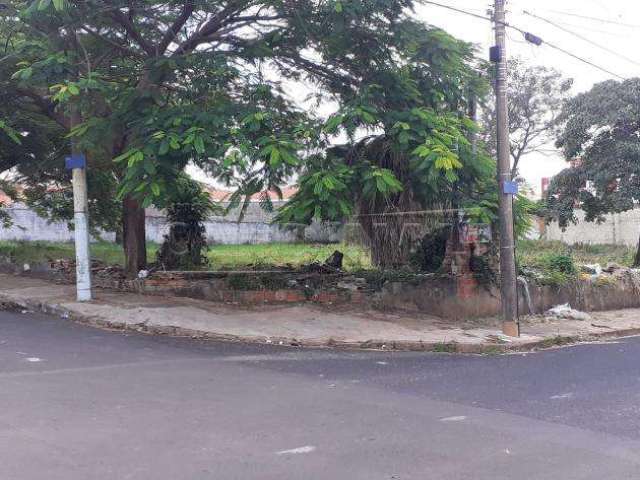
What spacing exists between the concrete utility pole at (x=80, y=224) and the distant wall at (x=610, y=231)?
2374 centimetres

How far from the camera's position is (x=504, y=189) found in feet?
37.4

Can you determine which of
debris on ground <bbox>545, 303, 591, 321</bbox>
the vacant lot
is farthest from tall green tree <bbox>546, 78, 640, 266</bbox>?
debris on ground <bbox>545, 303, 591, 321</bbox>

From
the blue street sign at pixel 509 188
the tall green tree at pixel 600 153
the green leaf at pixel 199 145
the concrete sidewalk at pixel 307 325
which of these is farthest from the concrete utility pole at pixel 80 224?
the tall green tree at pixel 600 153

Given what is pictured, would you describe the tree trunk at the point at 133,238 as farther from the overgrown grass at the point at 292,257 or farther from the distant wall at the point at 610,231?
the distant wall at the point at 610,231

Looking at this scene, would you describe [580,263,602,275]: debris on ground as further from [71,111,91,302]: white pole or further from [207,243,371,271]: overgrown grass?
[71,111,91,302]: white pole

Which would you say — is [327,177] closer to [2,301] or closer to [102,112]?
[102,112]

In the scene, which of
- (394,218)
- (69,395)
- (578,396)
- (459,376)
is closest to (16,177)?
(394,218)

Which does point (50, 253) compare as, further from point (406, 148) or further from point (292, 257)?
point (406, 148)

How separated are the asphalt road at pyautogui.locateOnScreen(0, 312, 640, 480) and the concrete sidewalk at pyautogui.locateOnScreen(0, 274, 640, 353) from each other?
2.31 ft

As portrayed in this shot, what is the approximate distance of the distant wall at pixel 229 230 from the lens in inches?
559

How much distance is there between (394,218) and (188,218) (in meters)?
4.83

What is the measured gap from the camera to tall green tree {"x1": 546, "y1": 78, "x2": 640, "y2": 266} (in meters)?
19.4

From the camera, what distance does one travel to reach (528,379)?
336 inches

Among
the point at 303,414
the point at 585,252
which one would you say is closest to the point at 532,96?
the point at 585,252
